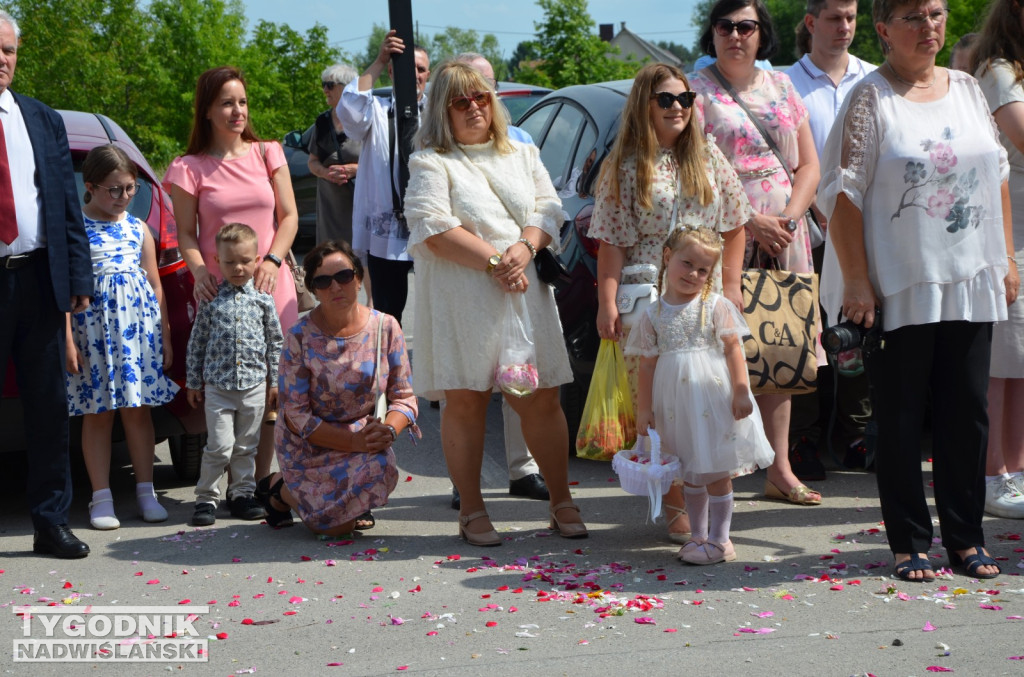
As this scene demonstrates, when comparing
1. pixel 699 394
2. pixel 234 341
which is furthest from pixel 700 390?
pixel 234 341

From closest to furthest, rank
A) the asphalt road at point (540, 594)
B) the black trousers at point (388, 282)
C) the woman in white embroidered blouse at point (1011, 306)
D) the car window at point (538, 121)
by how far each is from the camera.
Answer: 1. the asphalt road at point (540, 594)
2. the woman in white embroidered blouse at point (1011, 306)
3. the black trousers at point (388, 282)
4. the car window at point (538, 121)

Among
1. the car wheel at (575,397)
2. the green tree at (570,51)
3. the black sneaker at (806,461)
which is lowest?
the black sneaker at (806,461)

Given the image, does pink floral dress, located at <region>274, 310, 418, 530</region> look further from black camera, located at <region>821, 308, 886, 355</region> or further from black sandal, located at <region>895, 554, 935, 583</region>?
black sandal, located at <region>895, 554, 935, 583</region>

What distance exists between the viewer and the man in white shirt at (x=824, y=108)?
6.23m

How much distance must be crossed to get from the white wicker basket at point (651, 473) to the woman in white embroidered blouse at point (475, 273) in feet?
1.90

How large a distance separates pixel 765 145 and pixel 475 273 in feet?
4.84

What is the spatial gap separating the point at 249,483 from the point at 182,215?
1.31 m

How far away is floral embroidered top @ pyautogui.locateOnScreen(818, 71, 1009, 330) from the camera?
175 inches

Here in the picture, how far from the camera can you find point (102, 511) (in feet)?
18.9

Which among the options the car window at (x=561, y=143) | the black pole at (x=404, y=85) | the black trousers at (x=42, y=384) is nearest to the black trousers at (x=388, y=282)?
the black pole at (x=404, y=85)

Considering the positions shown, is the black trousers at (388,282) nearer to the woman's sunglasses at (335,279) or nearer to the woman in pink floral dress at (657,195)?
the woman's sunglasses at (335,279)

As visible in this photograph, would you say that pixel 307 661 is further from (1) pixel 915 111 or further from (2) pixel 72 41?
(2) pixel 72 41

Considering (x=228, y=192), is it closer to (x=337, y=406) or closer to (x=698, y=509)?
(x=337, y=406)

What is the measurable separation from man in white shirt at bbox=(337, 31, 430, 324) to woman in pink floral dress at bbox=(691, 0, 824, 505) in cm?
192
